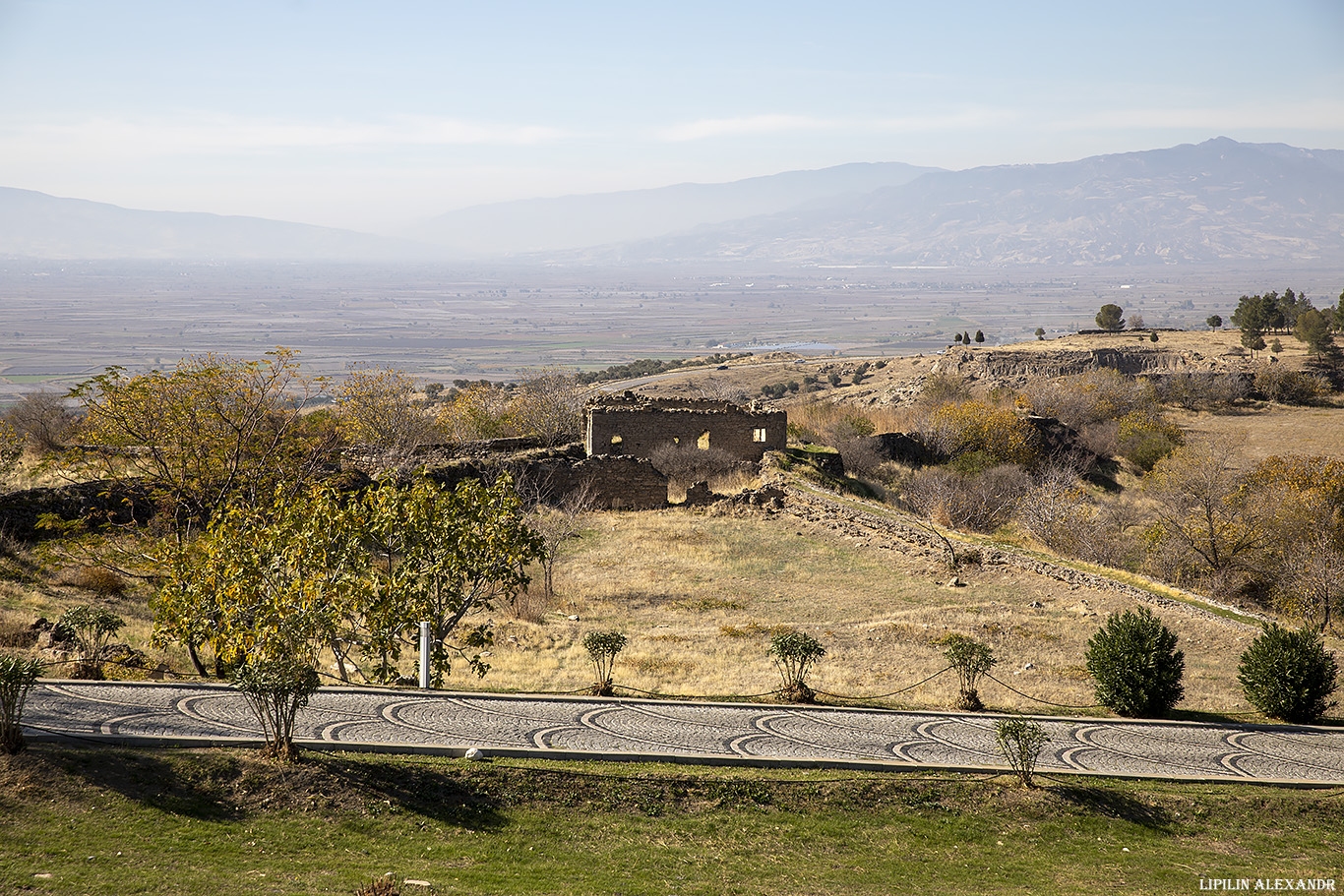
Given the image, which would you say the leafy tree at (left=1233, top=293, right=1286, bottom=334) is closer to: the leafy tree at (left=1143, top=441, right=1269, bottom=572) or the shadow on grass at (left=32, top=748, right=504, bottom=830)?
the leafy tree at (left=1143, top=441, right=1269, bottom=572)

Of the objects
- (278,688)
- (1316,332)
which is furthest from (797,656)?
(1316,332)

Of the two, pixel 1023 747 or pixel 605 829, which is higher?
pixel 1023 747

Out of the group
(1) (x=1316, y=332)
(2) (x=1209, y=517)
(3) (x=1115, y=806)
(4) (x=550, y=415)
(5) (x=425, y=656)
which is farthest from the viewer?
(1) (x=1316, y=332)

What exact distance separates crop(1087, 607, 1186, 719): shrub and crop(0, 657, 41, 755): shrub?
16018 millimetres

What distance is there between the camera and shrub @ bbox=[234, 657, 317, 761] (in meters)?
11.5

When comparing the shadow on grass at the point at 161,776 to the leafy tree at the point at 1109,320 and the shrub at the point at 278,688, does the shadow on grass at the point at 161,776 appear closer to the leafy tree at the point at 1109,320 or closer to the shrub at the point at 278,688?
the shrub at the point at 278,688

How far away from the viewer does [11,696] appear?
1109 cm

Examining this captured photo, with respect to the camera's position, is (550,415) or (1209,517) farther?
(550,415)

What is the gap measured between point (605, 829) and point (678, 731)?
10.8 ft

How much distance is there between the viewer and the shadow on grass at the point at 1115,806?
12.3m

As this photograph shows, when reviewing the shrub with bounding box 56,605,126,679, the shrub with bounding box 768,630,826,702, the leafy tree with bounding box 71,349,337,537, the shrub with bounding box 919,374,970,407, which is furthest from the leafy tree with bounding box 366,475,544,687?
the shrub with bounding box 919,374,970,407

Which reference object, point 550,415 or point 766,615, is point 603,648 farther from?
point 550,415

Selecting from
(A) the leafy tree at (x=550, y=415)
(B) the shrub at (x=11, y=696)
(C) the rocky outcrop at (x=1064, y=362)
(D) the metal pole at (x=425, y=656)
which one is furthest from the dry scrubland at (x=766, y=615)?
(C) the rocky outcrop at (x=1064, y=362)

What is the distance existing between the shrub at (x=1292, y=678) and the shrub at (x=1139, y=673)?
1.50m
